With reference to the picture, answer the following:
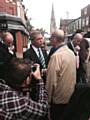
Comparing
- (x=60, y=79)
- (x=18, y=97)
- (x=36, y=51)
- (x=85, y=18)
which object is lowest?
(x=85, y=18)

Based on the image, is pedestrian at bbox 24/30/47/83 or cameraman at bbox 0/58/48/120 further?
pedestrian at bbox 24/30/47/83

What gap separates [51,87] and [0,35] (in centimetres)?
261

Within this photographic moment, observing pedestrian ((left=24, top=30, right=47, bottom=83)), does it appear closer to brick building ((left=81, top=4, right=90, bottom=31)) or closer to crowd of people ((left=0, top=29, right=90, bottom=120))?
crowd of people ((left=0, top=29, right=90, bottom=120))

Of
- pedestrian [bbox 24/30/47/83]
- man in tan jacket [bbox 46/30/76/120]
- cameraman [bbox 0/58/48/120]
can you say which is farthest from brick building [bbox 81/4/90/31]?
cameraman [bbox 0/58/48/120]

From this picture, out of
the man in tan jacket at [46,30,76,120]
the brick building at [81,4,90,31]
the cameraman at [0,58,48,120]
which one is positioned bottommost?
the brick building at [81,4,90,31]

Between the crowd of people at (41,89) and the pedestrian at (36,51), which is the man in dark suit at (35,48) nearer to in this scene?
the pedestrian at (36,51)

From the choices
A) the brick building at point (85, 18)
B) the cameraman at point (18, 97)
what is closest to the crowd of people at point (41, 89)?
the cameraman at point (18, 97)

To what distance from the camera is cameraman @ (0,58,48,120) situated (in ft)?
9.73

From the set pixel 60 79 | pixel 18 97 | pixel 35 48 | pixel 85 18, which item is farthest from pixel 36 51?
pixel 85 18

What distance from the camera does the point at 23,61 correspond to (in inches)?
Result: 126

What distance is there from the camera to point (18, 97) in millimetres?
3000

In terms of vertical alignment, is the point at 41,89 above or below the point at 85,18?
above

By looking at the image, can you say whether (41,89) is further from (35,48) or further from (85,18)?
(85,18)

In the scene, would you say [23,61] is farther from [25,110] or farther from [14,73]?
[25,110]
